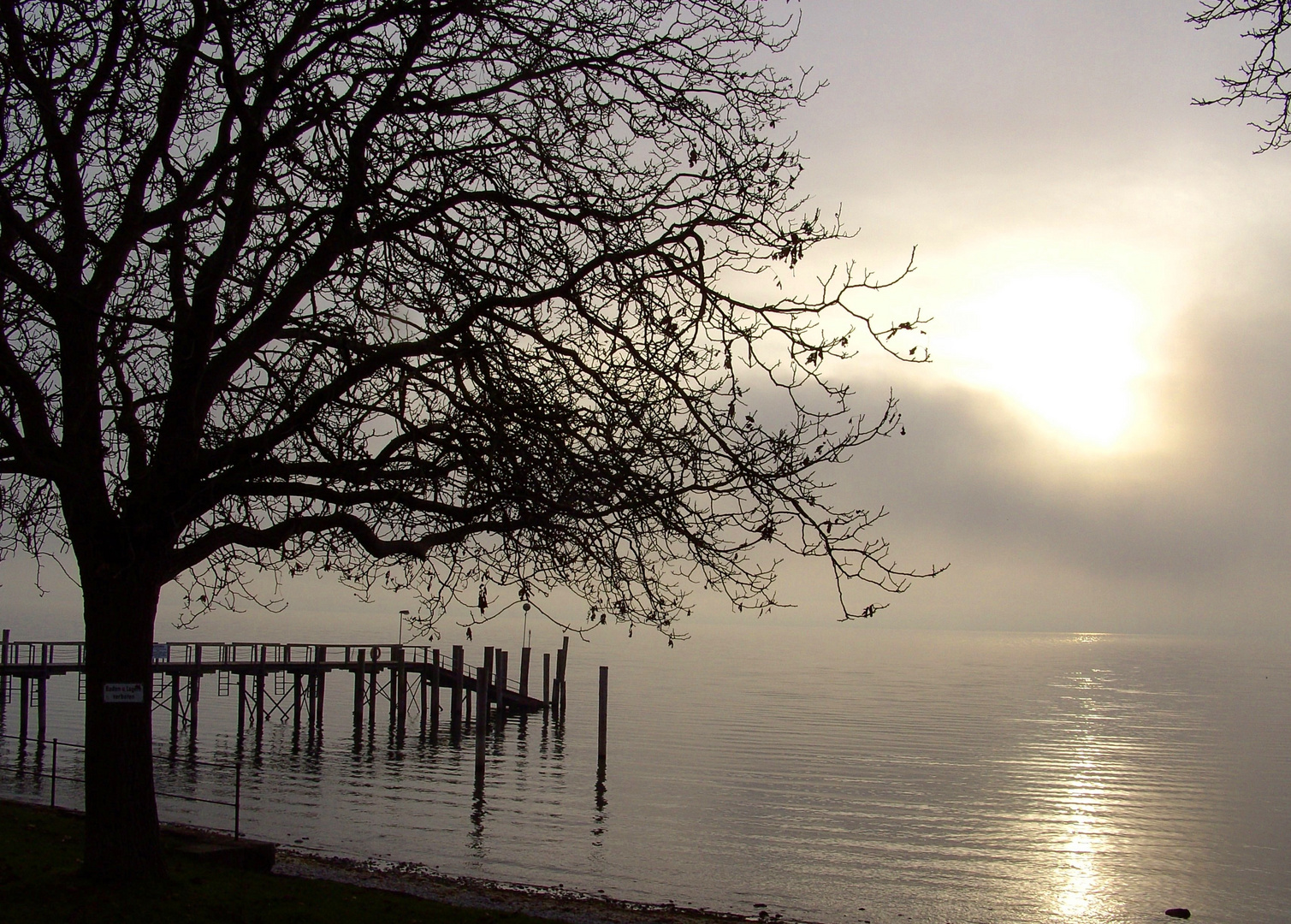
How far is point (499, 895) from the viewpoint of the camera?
18344 mm

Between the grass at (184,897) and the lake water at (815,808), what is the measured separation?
10.00m

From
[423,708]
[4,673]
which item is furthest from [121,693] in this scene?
[423,708]

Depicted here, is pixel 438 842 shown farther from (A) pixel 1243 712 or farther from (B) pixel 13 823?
(A) pixel 1243 712

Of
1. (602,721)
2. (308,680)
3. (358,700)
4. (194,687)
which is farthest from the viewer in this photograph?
(308,680)

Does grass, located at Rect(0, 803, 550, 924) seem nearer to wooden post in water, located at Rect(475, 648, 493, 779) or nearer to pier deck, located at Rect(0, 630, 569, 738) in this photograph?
wooden post in water, located at Rect(475, 648, 493, 779)

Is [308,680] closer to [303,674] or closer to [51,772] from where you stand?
[303,674]

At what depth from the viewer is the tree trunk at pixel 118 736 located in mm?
10453

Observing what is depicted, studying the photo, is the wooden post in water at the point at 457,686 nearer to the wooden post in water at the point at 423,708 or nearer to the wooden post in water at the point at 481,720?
the wooden post in water at the point at 423,708

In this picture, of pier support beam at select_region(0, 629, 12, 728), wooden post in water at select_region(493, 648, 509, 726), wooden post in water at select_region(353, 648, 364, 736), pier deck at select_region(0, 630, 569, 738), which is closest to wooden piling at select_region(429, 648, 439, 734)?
pier deck at select_region(0, 630, 569, 738)

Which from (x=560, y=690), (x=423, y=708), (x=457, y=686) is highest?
(x=457, y=686)

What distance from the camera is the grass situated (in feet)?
31.8

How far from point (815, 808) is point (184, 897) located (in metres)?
26.8

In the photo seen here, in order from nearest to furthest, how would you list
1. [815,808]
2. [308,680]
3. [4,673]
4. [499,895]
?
1. [499,895]
2. [815,808]
3. [4,673]
4. [308,680]

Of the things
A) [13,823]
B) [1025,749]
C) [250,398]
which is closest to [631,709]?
[1025,749]
